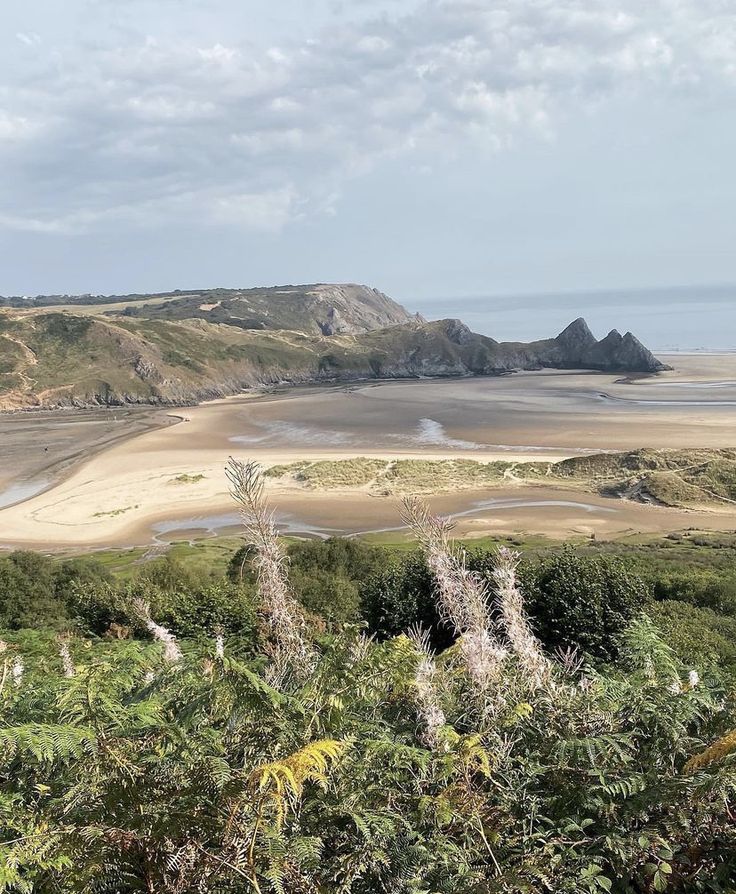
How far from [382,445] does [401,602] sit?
40787 millimetres

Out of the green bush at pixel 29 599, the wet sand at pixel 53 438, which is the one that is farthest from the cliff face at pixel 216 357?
the green bush at pixel 29 599

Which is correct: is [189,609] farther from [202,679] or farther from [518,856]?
[518,856]

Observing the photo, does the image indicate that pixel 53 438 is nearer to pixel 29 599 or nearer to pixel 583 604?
pixel 29 599

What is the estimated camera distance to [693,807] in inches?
138

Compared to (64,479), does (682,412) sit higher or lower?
higher

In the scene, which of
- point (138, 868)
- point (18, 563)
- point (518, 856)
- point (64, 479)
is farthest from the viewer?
point (64, 479)

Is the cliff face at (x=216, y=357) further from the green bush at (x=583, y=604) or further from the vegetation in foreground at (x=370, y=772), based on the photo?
the vegetation in foreground at (x=370, y=772)

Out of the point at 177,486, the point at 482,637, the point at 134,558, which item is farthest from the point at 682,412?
the point at 482,637

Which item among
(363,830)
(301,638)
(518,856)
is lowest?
(518,856)

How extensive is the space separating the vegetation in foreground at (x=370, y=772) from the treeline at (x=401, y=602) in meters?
6.17

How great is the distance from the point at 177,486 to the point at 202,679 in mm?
40877

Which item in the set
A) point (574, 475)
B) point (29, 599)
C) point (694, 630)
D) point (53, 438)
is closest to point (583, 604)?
point (694, 630)

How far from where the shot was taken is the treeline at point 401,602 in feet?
43.0

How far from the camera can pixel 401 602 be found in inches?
586
